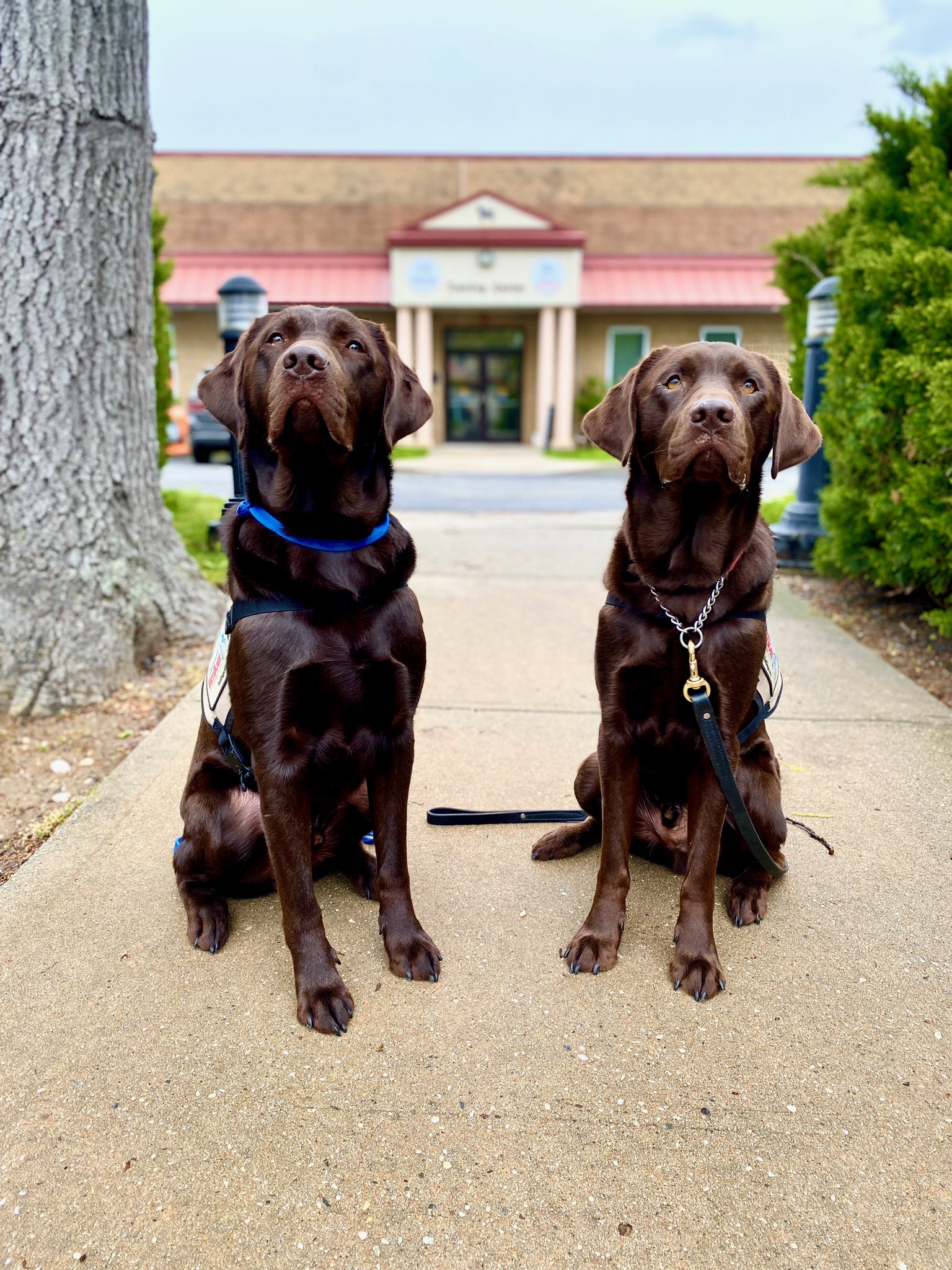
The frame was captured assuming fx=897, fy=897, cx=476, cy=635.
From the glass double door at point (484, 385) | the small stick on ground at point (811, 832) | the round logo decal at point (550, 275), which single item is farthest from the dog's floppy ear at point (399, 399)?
the glass double door at point (484, 385)

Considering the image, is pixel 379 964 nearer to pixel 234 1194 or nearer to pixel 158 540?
pixel 234 1194

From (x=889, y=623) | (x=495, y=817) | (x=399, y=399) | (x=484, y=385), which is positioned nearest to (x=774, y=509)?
(x=889, y=623)

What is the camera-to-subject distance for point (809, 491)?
278 inches

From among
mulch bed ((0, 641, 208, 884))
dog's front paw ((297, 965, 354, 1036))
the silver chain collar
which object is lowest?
mulch bed ((0, 641, 208, 884))

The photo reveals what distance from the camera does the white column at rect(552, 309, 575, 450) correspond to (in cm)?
2428

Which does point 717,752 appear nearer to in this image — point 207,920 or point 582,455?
A: point 207,920

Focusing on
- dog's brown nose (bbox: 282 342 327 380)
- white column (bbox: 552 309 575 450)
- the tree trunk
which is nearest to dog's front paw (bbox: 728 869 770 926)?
dog's brown nose (bbox: 282 342 327 380)

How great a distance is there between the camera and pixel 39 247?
4.08m

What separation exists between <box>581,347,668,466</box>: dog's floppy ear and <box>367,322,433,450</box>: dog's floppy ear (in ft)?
1.50

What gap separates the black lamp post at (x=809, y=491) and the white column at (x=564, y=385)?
17.4 m

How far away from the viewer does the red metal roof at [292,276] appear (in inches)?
968

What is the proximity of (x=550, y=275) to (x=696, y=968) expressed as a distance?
23.9 m

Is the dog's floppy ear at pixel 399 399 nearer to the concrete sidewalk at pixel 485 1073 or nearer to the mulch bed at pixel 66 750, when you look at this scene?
the concrete sidewalk at pixel 485 1073

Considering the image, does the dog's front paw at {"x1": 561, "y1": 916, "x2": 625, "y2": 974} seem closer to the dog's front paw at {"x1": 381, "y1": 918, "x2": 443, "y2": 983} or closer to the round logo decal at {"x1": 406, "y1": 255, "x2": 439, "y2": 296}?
the dog's front paw at {"x1": 381, "y1": 918, "x2": 443, "y2": 983}
